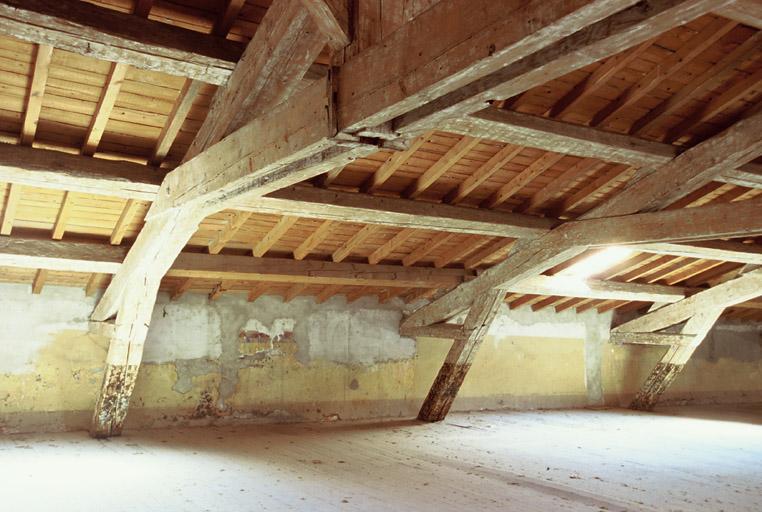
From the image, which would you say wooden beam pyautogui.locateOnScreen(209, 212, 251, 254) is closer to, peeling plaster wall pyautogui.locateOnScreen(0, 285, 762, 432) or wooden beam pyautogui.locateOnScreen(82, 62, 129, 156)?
peeling plaster wall pyautogui.locateOnScreen(0, 285, 762, 432)

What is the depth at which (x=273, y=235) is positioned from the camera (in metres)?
6.52

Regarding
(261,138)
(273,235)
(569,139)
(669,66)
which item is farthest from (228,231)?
(669,66)

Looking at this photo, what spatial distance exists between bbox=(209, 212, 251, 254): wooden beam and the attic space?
56mm

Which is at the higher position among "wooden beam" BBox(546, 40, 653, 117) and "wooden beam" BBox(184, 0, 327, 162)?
"wooden beam" BBox(546, 40, 653, 117)

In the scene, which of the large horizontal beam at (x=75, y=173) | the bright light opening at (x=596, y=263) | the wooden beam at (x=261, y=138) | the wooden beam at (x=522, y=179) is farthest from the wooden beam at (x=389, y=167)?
the bright light opening at (x=596, y=263)

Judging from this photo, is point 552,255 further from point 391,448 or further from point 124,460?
point 124,460

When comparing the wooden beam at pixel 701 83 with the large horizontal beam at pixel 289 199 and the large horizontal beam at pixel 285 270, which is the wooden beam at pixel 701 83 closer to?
the large horizontal beam at pixel 289 199

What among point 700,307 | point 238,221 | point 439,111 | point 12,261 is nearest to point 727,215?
point 439,111

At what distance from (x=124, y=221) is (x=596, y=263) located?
19.5ft

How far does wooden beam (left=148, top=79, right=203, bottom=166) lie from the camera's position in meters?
4.05

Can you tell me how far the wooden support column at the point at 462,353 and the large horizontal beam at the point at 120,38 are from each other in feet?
15.6

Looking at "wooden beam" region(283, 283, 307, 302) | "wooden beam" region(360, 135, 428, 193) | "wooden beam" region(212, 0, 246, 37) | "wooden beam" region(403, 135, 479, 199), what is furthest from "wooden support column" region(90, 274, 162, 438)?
"wooden beam" region(212, 0, 246, 37)

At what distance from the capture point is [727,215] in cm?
484

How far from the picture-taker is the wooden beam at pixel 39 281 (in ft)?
21.0
